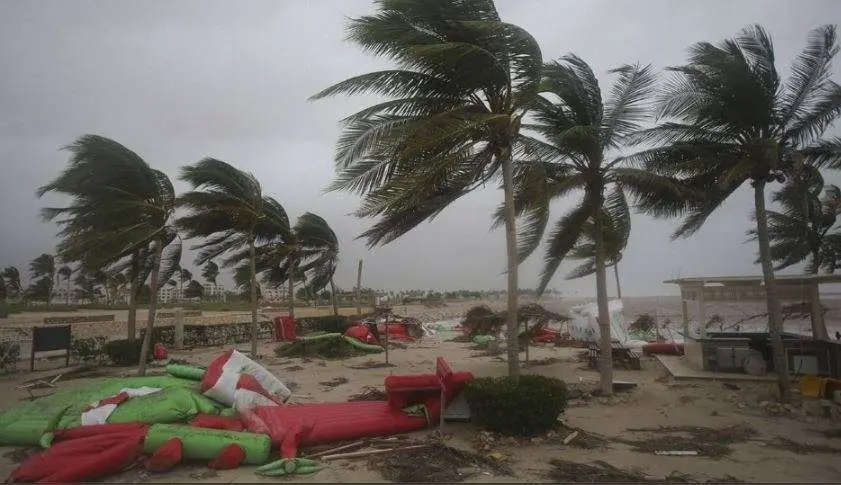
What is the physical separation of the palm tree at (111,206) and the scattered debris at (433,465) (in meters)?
8.29

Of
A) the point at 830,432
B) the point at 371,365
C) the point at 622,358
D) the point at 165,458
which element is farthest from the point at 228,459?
the point at 622,358

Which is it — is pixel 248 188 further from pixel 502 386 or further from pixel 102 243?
pixel 502 386

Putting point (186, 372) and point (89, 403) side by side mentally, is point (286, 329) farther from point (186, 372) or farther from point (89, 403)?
point (89, 403)

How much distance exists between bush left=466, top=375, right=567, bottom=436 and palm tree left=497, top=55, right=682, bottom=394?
334 centimetres

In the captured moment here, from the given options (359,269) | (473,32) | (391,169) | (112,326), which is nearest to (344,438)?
(391,169)

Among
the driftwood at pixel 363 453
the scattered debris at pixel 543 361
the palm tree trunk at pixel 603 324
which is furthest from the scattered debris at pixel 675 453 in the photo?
the scattered debris at pixel 543 361

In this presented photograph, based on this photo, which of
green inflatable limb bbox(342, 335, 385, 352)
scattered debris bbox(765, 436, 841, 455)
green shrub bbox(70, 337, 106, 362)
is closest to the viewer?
scattered debris bbox(765, 436, 841, 455)

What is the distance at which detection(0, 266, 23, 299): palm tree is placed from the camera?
67.5 meters

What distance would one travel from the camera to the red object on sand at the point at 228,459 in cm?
545

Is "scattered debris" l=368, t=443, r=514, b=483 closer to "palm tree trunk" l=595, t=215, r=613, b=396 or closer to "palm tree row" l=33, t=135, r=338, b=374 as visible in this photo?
"palm tree trunk" l=595, t=215, r=613, b=396

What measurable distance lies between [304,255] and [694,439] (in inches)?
730

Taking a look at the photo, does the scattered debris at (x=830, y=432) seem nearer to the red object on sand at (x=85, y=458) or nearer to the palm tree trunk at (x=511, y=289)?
the palm tree trunk at (x=511, y=289)

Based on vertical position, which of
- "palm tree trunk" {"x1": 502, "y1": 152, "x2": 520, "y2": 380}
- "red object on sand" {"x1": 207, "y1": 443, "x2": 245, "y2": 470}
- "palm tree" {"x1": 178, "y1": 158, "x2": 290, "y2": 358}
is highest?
"palm tree" {"x1": 178, "y1": 158, "x2": 290, "y2": 358}

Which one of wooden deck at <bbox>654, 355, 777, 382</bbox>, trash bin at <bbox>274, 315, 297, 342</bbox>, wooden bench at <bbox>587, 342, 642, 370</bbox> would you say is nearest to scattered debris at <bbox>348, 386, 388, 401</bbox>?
wooden bench at <bbox>587, 342, 642, 370</bbox>
